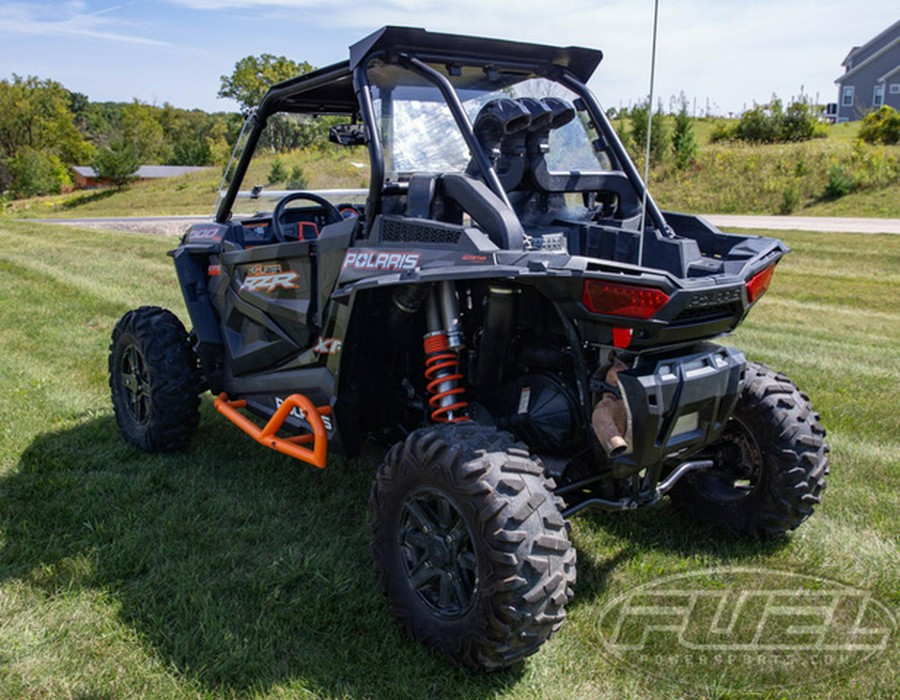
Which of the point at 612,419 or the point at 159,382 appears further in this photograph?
the point at 159,382

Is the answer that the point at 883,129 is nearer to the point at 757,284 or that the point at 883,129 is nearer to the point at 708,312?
the point at 757,284

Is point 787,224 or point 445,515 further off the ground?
point 445,515

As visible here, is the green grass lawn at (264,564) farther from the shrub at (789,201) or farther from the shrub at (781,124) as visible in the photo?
the shrub at (781,124)

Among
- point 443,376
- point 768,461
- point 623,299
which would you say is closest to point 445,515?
point 443,376

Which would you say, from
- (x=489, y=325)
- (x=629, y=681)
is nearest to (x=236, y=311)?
(x=489, y=325)

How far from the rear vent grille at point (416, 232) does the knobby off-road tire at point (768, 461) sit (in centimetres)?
168

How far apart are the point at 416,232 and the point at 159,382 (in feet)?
7.87

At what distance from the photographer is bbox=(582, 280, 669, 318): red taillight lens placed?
113 inches

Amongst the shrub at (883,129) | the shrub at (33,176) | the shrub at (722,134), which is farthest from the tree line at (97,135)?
the shrub at (883,129)

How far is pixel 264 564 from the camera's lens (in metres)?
3.89

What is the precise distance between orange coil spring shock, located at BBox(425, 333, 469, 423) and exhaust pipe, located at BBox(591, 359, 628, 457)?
0.57 metres

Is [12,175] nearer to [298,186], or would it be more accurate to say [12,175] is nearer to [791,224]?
[791,224]

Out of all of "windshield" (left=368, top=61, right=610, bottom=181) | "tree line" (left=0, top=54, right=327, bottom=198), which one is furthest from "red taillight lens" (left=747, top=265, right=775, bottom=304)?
"tree line" (left=0, top=54, right=327, bottom=198)

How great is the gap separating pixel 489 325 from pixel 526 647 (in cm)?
126
